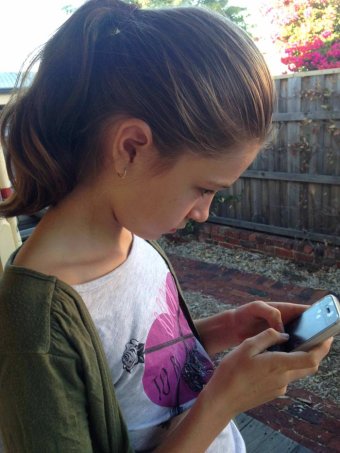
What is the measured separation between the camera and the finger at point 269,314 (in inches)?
43.8

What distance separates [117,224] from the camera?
0.90 metres

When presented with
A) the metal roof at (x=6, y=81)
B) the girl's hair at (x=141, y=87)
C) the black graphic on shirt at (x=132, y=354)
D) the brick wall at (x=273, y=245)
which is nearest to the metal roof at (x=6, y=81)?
the metal roof at (x=6, y=81)

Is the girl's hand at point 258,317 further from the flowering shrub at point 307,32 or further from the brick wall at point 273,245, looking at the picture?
the flowering shrub at point 307,32

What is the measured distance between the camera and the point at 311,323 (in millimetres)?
1019

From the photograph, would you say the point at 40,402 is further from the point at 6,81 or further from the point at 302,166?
the point at 302,166

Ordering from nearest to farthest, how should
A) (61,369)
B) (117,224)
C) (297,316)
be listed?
(61,369)
(117,224)
(297,316)

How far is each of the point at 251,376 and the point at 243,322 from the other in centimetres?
32

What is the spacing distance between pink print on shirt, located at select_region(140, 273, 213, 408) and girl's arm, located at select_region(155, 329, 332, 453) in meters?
0.09

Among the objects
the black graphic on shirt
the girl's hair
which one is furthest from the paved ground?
the girl's hair

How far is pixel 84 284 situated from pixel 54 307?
11 centimetres

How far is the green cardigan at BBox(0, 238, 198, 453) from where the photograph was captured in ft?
2.15

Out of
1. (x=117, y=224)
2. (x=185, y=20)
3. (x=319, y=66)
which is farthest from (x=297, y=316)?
(x=319, y=66)

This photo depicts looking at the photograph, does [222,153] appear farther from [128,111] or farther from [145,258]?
[145,258]

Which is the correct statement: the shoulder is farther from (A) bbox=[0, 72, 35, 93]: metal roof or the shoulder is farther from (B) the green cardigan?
(A) bbox=[0, 72, 35, 93]: metal roof
